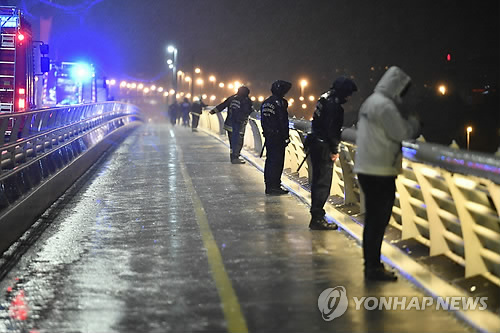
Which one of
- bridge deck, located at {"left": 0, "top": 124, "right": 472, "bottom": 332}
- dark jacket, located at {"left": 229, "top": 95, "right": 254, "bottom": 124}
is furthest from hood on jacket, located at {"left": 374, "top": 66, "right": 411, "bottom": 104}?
dark jacket, located at {"left": 229, "top": 95, "right": 254, "bottom": 124}

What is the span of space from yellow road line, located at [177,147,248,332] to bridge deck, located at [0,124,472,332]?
0.01m

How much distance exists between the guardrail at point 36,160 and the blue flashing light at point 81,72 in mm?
30509

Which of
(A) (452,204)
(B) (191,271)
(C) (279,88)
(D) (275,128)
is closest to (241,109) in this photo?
(D) (275,128)

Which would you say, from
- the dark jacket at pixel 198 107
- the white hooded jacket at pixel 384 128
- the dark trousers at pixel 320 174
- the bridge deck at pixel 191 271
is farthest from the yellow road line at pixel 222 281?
the dark jacket at pixel 198 107

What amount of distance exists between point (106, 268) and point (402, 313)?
3.40 meters

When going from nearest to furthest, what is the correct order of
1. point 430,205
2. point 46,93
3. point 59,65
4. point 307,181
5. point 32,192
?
point 430,205
point 32,192
point 307,181
point 46,93
point 59,65

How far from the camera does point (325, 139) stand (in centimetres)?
1117

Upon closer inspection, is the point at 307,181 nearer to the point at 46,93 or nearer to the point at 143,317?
the point at 143,317

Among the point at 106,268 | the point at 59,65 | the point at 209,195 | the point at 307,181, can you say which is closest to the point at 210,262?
the point at 106,268

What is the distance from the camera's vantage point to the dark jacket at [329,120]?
10.9m

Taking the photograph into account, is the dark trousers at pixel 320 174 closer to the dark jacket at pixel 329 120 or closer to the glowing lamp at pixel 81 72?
the dark jacket at pixel 329 120

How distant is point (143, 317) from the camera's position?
7160mm

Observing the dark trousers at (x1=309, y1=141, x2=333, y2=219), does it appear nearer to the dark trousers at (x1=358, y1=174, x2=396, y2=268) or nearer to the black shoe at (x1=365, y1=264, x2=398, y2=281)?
the dark trousers at (x1=358, y1=174, x2=396, y2=268)

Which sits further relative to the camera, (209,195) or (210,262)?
(209,195)
